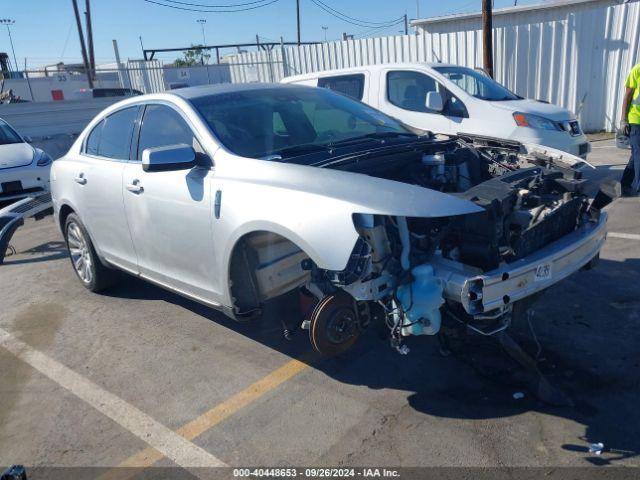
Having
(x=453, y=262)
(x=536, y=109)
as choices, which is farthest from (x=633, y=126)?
(x=453, y=262)

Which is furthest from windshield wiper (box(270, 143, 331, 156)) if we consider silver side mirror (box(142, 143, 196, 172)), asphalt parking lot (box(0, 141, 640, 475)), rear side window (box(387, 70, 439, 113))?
rear side window (box(387, 70, 439, 113))

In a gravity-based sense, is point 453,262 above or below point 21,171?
above

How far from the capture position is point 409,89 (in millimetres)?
8594

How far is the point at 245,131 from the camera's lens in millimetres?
3947

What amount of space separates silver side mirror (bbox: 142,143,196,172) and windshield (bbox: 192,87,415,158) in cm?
26

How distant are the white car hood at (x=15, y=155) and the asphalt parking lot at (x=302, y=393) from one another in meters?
5.14

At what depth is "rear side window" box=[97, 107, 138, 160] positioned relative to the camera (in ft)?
15.0

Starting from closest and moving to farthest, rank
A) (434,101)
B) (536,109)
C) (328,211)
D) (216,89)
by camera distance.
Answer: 1. (328,211)
2. (216,89)
3. (434,101)
4. (536,109)

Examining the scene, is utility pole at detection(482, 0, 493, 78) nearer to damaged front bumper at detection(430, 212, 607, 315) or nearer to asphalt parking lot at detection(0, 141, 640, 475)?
asphalt parking lot at detection(0, 141, 640, 475)

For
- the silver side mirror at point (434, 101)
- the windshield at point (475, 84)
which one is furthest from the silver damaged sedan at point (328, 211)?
the windshield at point (475, 84)

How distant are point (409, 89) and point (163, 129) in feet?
17.2

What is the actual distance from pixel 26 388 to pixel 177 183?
174 centimetres

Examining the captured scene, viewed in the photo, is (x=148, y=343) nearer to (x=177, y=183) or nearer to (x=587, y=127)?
(x=177, y=183)

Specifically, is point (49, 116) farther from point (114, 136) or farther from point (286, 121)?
point (286, 121)
